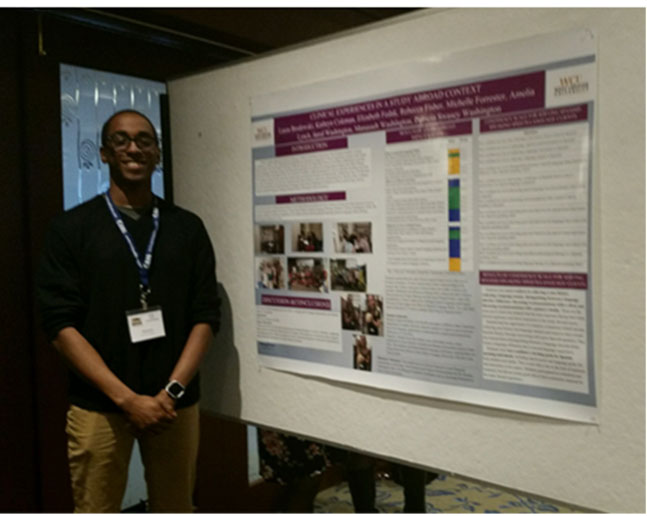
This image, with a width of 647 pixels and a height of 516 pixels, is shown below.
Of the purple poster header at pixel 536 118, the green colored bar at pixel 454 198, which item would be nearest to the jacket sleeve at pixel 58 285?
the green colored bar at pixel 454 198

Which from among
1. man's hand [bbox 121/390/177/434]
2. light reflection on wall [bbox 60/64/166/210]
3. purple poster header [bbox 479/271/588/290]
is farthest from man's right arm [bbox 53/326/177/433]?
purple poster header [bbox 479/271/588/290]

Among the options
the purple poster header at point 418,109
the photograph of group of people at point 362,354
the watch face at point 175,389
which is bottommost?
the watch face at point 175,389

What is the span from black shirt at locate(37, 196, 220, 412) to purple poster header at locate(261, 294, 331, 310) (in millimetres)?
183

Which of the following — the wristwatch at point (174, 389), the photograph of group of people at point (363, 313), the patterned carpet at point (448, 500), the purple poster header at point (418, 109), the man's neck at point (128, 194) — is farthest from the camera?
the patterned carpet at point (448, 500)

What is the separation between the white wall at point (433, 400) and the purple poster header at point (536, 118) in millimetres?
42

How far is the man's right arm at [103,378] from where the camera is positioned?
1.60 m

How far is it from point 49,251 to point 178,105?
711 millimetres

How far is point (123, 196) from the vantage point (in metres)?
1.79

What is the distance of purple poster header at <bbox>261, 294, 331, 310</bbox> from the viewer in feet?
5.57

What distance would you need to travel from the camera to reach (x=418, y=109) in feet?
4.83

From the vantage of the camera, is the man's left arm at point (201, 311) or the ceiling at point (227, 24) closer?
the man's left arm at point (201, 311)

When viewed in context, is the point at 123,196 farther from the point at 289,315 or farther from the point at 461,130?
the point at 461,130

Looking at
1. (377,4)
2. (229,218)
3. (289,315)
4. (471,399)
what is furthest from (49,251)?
(377,4)

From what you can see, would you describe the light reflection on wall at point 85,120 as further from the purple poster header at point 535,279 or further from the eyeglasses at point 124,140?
the purple poster header at point 535,279
